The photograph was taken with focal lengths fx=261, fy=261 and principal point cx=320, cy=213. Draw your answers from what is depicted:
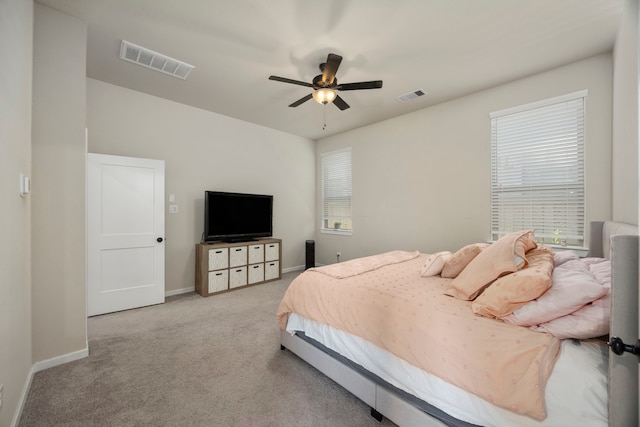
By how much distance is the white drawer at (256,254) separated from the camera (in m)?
4.43

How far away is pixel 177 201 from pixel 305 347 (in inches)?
123

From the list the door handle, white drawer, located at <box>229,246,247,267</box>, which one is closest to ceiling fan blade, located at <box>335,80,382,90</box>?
the door handle

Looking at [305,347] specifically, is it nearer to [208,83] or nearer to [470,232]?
[470,232]

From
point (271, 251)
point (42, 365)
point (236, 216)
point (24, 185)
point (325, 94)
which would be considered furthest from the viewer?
point (271, 251)

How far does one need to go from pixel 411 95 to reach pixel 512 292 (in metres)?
3.12

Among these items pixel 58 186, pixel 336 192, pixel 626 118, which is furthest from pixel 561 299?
pixel 336 192

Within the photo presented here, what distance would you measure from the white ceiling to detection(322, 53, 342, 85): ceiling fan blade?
0.28 meters

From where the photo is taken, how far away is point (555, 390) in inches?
41.4

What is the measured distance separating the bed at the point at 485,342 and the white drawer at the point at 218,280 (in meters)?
2.33

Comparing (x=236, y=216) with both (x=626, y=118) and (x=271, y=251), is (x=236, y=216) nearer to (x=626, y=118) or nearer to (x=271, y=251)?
(x=271, y=251)

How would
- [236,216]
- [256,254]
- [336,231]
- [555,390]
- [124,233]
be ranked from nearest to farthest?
[555,390]
[124,233]
[236,216]
[256,254]
[336,231]

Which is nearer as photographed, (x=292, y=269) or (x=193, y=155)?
(x=193, y=155)

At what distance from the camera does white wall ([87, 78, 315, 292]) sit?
351 cm

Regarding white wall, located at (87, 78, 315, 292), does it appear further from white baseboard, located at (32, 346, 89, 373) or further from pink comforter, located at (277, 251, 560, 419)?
pink comforter, located at (277, 251, 560, 419)
